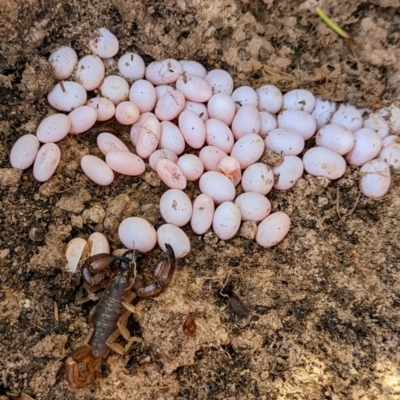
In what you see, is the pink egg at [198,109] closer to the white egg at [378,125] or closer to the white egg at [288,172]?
the white egg at [288,172]

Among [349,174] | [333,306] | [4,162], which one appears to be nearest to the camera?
[333,306]

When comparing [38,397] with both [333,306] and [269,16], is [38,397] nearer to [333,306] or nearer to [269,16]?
[333,306]

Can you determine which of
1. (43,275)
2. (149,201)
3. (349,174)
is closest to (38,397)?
(43,275)

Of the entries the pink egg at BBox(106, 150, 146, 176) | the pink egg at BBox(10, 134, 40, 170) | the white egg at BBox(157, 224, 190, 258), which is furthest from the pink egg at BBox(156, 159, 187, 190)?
Result: the pink egg at BBox(10, 134, 40, 170)

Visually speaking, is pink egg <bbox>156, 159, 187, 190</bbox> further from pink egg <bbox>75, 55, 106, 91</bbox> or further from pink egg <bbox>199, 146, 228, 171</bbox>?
pink egg <bbox>75, 55, 106, 91</bbox>

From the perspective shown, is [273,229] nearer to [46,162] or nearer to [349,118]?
[349,118]

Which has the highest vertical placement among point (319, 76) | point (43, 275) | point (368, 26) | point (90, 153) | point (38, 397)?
point (368, 26)

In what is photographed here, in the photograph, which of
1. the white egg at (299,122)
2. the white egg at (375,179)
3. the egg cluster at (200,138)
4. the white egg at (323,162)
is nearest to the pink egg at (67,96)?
the egg cluster at (200,138)
